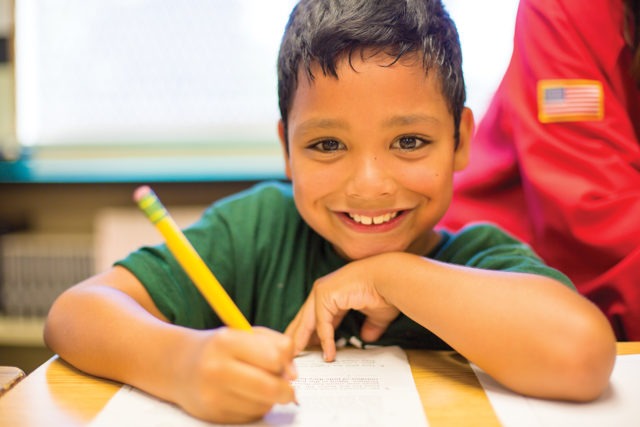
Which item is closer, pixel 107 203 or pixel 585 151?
pixel 585 151

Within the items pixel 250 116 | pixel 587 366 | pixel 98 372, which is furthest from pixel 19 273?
pixel 587 366

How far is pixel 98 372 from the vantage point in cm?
63

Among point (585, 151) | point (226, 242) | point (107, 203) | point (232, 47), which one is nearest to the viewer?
point (226, 242)

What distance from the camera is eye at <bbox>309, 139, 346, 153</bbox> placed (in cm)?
75

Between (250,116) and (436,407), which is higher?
(250,116)

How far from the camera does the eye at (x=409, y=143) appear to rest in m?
0.74

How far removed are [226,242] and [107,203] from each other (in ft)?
3.77

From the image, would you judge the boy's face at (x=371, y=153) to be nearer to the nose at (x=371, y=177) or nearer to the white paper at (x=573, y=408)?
the nose at (x=371, y=177)

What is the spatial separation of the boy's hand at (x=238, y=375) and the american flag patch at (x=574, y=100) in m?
0.68

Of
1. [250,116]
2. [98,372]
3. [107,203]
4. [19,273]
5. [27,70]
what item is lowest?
[19,273]

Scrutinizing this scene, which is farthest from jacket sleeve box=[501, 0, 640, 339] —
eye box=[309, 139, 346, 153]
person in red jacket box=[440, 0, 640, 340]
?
eye box=[309, 139, 346, 153]

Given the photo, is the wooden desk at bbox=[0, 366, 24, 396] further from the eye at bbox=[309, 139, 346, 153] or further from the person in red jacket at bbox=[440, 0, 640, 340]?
the person in red jacket at bbox=[440, 0, 640, 340]

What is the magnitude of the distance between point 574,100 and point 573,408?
1.88ft

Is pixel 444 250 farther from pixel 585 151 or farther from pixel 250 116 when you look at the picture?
pixel 250 116
